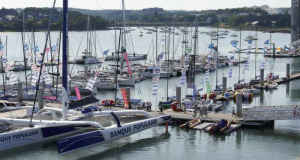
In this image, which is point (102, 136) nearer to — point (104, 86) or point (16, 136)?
point (16, 136)

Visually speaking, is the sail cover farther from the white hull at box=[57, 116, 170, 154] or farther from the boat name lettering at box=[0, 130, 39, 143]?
the white hull at box=[57, 116, 170, 154]

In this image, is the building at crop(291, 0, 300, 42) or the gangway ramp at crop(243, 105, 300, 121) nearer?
the gangway ramp at crop(243, 105, 300, 121)

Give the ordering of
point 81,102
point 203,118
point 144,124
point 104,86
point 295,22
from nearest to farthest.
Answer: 1. point 144,124
2. point 81,102
3. point 203,118
4. point 104,86
5. point 295,22

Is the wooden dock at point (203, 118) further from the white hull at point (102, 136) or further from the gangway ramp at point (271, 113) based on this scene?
the white hull at point (102, 136)

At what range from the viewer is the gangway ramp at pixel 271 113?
135ft

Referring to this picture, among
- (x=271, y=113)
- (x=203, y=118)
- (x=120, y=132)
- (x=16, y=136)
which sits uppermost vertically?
(x=271, y=113)

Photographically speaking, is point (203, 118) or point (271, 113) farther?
point (203, 118)

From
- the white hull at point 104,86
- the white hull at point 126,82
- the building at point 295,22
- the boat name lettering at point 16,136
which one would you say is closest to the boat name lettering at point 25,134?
the boat name lettering at point 16,136

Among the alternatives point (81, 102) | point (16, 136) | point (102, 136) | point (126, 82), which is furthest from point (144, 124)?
point (126, 82)

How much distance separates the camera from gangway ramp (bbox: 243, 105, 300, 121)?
41094 millimetres

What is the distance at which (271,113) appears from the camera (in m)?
41.6

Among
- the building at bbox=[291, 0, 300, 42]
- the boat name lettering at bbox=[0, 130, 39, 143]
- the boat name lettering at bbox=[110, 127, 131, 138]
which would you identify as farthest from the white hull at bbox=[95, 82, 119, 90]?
the building at bbox=[291, 0, 300, 42]

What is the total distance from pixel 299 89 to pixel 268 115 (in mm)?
28286

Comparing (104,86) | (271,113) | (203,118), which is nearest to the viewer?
(271,113)
